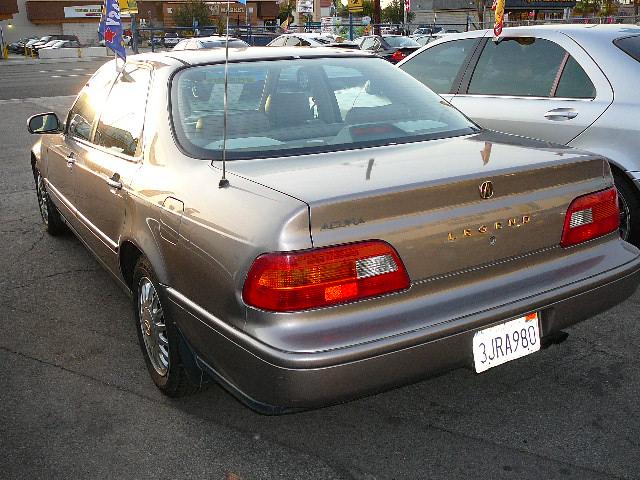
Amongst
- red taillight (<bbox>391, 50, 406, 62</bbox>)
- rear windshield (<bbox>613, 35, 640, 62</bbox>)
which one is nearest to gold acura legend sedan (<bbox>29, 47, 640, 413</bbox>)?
rear windshield (<bbox>613, 35, 640, 62</bbox>)

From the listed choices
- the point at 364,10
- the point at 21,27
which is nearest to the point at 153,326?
the point at 21,27

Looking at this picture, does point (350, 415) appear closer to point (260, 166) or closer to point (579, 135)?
point (260, 166)

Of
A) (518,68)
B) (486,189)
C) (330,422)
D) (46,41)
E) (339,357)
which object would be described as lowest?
(330,422)

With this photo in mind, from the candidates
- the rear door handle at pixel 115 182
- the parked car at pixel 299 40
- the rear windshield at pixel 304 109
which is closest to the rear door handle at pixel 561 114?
the rear windshield at pixel 304 109

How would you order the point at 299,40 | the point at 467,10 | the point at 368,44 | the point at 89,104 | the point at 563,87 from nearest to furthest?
1. the point at 89,104
2. the point at 563,87
3. the point at 368,44
4. the point at 299,40
5. the point at 467,10

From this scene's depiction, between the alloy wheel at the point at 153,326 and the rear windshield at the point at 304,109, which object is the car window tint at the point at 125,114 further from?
the alloy wheel at the point at 153,326

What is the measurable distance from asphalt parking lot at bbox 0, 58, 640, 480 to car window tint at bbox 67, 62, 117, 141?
4.22 ft

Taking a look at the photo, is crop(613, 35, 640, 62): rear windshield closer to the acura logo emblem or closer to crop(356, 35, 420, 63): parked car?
the acura logo emblem

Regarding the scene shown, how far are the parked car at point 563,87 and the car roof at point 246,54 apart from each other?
63.1 inches

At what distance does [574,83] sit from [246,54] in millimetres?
2437

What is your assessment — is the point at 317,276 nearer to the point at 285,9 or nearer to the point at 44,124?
the point at 44,124

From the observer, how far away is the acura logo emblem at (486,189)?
2.52 m

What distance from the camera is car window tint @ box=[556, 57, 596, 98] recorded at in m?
4.68

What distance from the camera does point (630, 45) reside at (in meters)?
4.72
